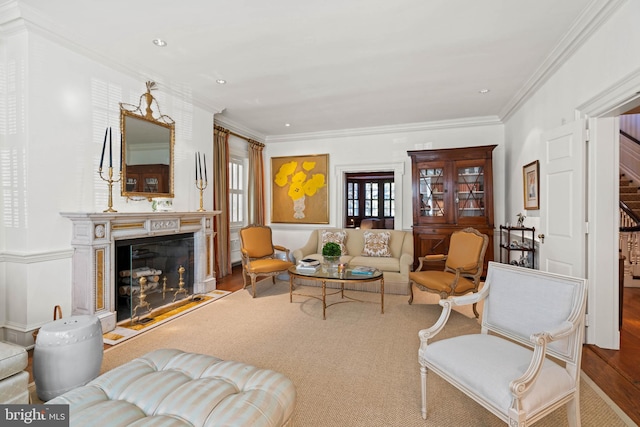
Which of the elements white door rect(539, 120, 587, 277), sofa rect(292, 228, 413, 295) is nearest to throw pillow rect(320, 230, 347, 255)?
sofa rect(292, 228, 413, 295)

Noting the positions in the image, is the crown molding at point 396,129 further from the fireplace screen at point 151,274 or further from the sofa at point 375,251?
the fireplace screen at point 151,274

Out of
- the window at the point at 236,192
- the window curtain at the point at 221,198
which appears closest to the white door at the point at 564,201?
the window curtain at the point at 221,198

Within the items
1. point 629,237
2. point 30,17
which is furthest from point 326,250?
point 629,237

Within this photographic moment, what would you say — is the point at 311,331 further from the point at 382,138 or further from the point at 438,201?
the point at 382,138

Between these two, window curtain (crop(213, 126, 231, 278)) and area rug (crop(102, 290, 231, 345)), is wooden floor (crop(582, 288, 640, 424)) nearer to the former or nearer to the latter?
area rug (crop(102, 290, 231, 345))

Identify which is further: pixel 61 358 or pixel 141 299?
pixel 141 299

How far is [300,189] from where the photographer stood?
6504 mm

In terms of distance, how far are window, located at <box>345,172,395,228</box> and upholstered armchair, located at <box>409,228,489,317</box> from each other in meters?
6.38

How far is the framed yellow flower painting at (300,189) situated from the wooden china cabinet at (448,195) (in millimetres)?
1855

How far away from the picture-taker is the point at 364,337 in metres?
2.88

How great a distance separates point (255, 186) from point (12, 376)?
16.0 feet

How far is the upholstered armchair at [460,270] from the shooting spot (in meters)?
3.37

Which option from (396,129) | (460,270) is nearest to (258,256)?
(460,270)

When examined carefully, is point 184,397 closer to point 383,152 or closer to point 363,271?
point 363,271
